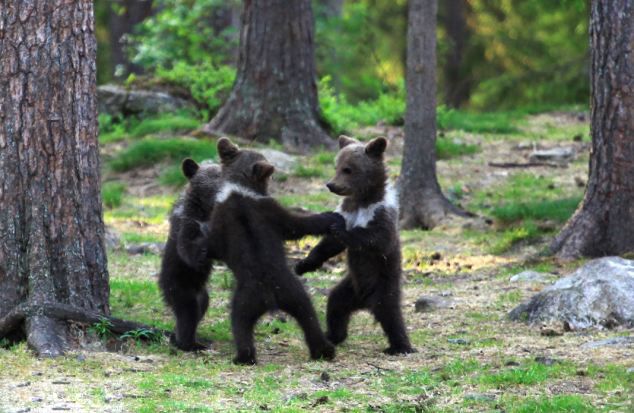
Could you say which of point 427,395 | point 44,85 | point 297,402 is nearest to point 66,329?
point 44,85

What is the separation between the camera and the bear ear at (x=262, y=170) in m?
8.58

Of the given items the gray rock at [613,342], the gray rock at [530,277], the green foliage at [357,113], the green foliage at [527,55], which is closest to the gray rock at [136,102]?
the green foliage at [357,113]

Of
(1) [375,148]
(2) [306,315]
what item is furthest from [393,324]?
(1) [375,148]

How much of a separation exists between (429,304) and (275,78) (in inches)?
333

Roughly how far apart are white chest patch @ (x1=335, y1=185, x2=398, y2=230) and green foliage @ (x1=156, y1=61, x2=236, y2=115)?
37.6 feet

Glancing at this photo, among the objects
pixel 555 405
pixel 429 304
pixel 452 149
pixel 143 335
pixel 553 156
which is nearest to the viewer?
pixel 555 405

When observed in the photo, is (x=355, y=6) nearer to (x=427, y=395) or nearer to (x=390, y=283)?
(x=390, y=283)

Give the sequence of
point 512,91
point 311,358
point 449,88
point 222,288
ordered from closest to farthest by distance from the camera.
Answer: point 311,358 < point 222,288 < point 512,91 < point 449,88

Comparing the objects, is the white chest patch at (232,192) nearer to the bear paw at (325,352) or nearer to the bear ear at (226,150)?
the bear ear at (226,150)

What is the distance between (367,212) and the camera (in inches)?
350

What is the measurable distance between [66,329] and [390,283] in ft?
8.40

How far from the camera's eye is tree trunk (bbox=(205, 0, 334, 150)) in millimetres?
17812

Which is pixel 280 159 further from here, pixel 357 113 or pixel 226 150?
pixel 226 150

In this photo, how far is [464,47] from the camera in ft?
105
